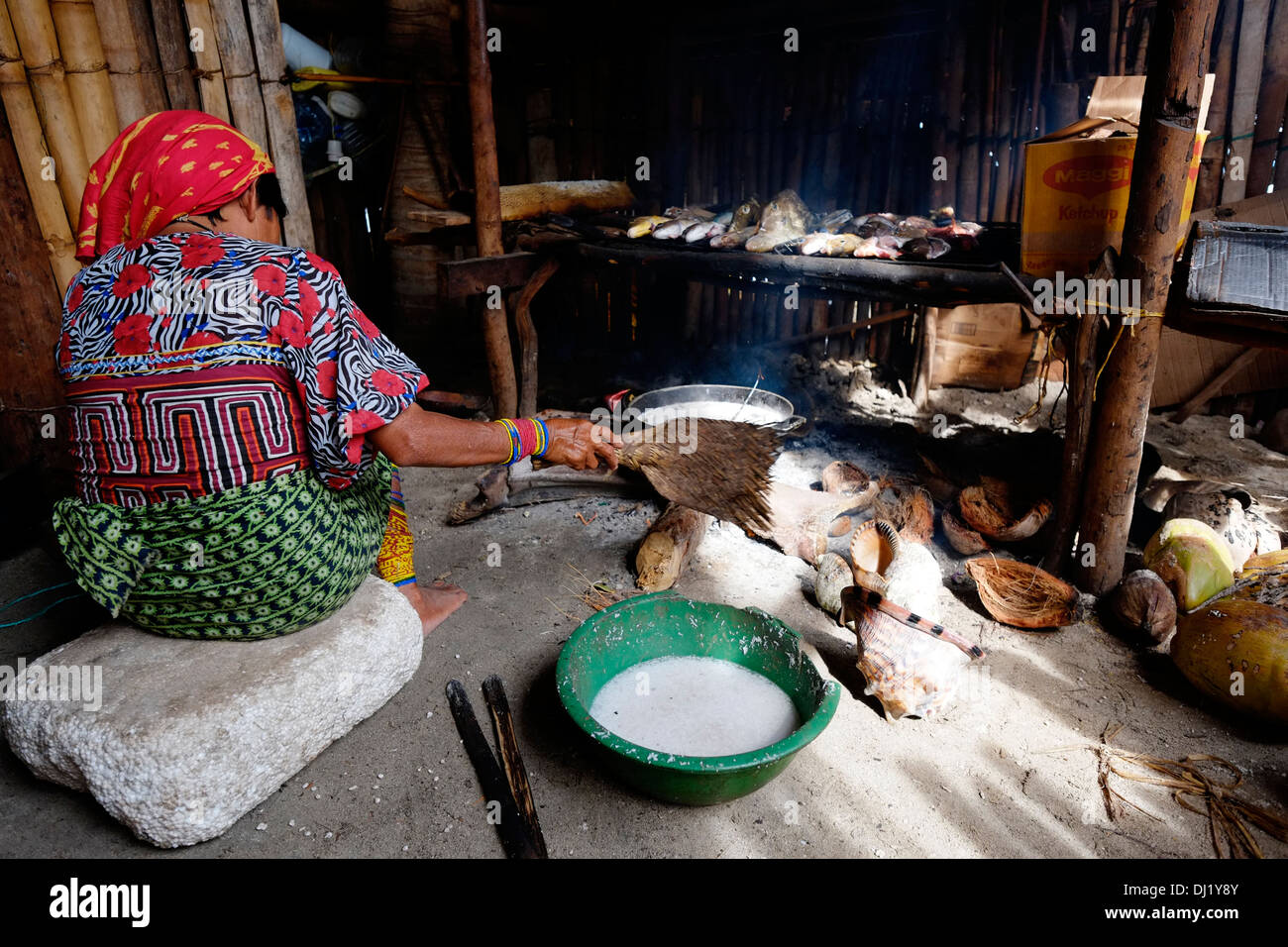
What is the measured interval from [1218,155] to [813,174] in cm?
290

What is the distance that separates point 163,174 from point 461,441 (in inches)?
47.4

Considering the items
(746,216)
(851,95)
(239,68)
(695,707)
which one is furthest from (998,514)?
(239,68)

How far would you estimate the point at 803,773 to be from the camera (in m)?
2.53

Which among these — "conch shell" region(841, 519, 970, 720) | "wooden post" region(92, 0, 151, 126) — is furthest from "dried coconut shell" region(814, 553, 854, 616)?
"wooden post" region(92, 0, 151, 126)

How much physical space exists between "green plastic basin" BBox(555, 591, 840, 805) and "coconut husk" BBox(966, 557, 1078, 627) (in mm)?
1276

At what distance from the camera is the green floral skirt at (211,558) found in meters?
2.31

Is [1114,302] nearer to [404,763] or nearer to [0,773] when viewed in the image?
[404,763]

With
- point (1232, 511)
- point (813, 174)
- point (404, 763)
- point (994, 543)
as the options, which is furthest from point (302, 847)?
point (813, 174)

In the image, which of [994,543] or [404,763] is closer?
[404,763]

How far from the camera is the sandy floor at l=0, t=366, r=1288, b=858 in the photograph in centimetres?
225

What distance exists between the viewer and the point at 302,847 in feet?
7.33

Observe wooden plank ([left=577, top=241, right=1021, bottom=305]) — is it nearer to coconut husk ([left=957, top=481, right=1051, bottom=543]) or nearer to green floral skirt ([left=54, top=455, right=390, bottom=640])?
coconut husk ([left=957, top=481, right=1051, bottom=543])

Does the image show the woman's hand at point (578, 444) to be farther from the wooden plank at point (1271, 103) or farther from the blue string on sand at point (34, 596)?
the wooden plank at point (1271, 103)

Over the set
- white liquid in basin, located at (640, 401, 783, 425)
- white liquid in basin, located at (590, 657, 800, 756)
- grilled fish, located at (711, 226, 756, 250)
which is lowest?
white liquid in basin, located at (590, 657, 800, 756)
